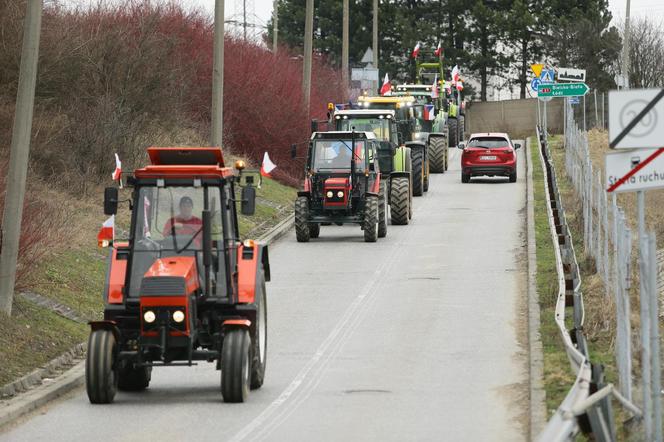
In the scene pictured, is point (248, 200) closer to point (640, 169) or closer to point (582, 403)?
point (640, 169)

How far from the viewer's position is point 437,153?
50.4 meters

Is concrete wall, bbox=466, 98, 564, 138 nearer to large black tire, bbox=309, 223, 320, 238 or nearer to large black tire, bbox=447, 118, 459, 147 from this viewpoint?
large black tire, bbox=447, 118, 459, 147

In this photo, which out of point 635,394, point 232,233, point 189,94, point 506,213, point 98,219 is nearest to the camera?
point 635,394

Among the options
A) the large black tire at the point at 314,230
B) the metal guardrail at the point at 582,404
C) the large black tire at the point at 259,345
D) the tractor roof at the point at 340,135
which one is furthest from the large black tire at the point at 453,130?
the large black tire at the point at 259,345

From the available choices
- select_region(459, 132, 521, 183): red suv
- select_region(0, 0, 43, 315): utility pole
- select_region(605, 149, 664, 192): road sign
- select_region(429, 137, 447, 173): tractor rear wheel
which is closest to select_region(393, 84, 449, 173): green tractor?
select_region(429, 137, 447, 173): tractor rear wheel

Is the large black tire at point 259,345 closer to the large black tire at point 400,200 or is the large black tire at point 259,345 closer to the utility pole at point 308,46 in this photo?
the large black tire at point 400,200

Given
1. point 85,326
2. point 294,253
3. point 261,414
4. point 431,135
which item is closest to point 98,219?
point 294,253

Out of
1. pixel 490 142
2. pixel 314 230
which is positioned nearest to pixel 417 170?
pixel 490 142

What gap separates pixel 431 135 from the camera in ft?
164

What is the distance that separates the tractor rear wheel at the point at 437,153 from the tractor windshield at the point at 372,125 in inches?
491

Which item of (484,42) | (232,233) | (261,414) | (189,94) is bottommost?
(261,414)

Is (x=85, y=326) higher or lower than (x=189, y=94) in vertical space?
lower

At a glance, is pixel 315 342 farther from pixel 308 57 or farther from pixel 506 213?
pixel 308 57

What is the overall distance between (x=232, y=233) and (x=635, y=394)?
467 centimetres
